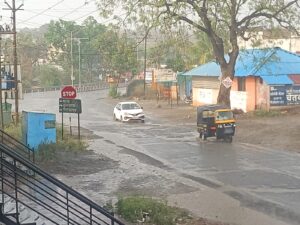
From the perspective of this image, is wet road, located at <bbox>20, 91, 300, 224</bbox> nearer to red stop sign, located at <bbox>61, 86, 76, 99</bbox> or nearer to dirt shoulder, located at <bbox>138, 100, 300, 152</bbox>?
dirt shoulder, located at <bbox>138, 100, 300, 152</bbox>

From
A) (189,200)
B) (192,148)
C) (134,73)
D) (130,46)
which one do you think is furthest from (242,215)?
(134,73)

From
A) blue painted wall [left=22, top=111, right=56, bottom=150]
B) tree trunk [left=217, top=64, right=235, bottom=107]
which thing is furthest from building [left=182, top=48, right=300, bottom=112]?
blue painted wall [left=22, top=111, right=56, bottom=150]

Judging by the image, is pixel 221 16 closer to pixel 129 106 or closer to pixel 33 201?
pixel 129 106

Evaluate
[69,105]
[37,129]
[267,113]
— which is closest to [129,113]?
[267,113]

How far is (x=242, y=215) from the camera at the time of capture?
44.0 ft

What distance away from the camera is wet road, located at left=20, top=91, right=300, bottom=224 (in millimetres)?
14329

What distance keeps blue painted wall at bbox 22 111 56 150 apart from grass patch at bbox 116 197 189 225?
9.81 metres

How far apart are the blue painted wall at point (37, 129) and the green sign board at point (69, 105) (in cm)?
383

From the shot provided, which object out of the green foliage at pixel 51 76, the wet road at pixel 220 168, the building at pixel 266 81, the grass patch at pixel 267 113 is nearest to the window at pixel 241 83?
the building at pixel 266 81

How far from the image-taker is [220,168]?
2031 cm

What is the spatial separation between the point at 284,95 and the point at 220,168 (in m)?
20.7

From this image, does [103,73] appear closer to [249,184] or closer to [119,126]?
[119,126]

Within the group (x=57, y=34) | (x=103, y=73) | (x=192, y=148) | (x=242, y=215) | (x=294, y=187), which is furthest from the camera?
(x=103, y=73)

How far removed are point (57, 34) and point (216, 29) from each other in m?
70.1
